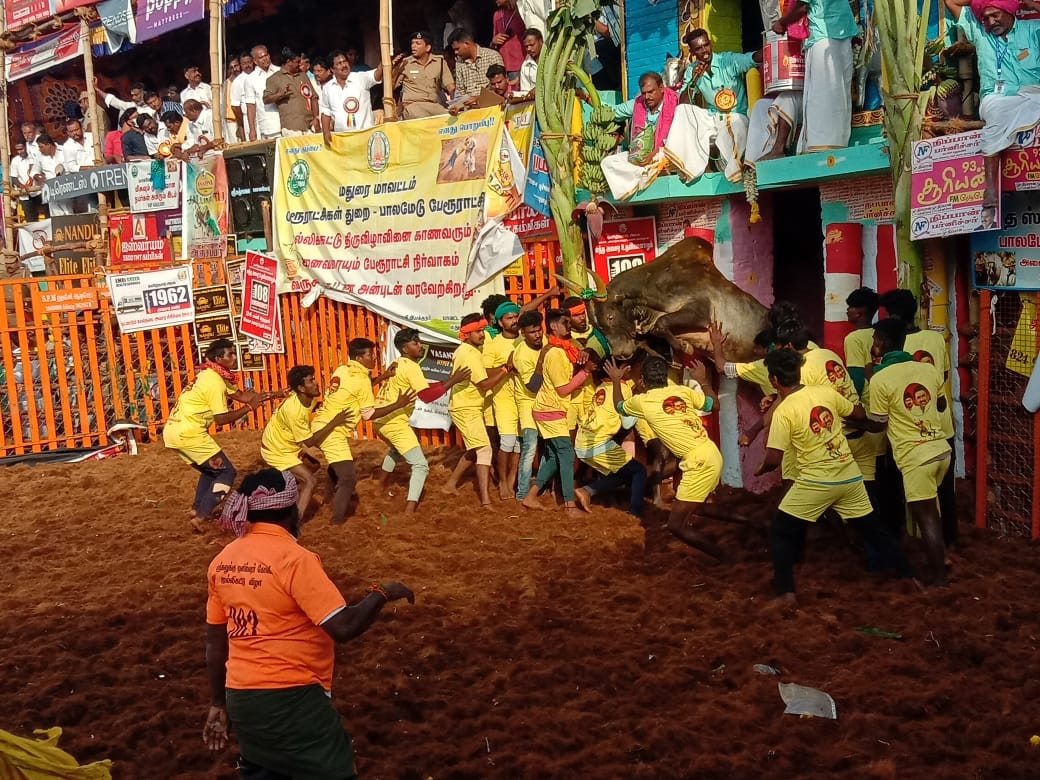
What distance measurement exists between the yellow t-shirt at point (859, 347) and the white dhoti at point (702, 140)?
2.38 meters

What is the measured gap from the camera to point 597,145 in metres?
10.6

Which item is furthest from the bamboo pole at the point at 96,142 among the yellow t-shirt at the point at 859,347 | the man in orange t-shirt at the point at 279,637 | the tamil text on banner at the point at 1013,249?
the man in orange t-shirt at the point at 279,637

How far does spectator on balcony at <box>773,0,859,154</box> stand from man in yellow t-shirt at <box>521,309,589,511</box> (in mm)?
2637

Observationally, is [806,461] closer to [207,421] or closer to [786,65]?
[786,65]

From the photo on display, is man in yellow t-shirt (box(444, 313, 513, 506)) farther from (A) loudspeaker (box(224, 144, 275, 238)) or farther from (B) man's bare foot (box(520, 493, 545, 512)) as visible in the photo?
(A) loudspeaker (box(224, 144, 275, 238))

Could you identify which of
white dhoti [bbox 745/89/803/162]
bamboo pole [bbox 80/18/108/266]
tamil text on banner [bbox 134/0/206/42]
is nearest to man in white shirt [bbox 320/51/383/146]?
tamil text on banner [bbox 134/0/206/42]

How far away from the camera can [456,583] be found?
8.19 meters

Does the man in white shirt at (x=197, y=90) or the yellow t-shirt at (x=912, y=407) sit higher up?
the man in white shirt at (x=197, y=90)

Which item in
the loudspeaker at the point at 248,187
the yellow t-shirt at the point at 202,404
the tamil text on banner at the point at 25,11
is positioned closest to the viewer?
the yellow t-shirt at the point at 202,404

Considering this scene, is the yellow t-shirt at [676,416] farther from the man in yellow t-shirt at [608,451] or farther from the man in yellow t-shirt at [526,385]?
the man in yellow t-shirt at [526,385]

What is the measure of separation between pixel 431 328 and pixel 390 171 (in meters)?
1.94

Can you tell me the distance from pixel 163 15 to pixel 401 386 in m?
10.0

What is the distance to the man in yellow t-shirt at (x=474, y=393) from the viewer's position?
10.2 metres

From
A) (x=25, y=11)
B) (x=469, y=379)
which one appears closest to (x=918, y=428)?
(x=469, y=379)
